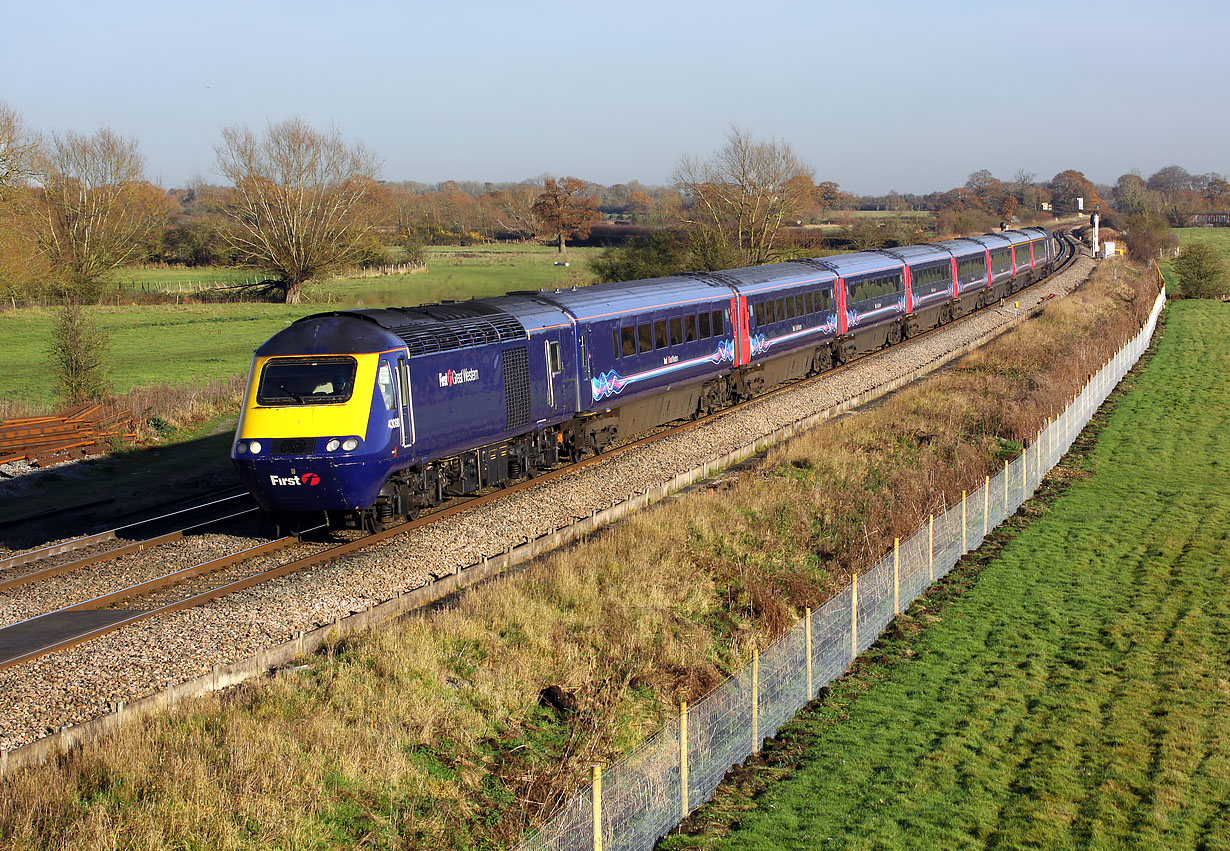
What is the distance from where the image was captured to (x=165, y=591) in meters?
15.0

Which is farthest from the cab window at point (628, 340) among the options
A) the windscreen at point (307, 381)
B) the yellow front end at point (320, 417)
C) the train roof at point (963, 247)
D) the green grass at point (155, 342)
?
the train roof at point (963, 247)

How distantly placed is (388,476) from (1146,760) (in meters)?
11.1

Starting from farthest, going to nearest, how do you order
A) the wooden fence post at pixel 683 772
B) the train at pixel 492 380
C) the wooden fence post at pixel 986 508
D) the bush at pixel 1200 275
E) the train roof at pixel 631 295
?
the bush at pixel 1200 275
the train roof at pixel 631 295
the wooden fence post at pixel 986 508
the train at pixel 492 380
the wooden fence post at pixel 683 772

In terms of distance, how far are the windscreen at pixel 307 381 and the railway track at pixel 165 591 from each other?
2422 millimetres

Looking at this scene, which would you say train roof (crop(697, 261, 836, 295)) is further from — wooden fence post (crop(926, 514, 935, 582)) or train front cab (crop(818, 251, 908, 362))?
wooden fence post (crop(926, 514, 935, 582))

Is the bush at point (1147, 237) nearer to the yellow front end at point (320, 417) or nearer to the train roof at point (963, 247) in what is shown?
the train roof at point (963, 247)

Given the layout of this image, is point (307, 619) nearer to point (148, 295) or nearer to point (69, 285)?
point (69, 285)

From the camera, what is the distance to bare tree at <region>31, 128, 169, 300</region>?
6050 centimetres

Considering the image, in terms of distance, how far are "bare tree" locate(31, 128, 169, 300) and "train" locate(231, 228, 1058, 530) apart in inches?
1716

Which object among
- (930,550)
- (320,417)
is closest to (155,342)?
(320,417)

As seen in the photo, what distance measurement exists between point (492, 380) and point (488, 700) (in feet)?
28.6

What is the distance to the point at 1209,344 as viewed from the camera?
5078 centimetres

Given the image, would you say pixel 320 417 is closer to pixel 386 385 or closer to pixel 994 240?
pixel 386 385

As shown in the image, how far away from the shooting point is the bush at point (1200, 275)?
235 feet
